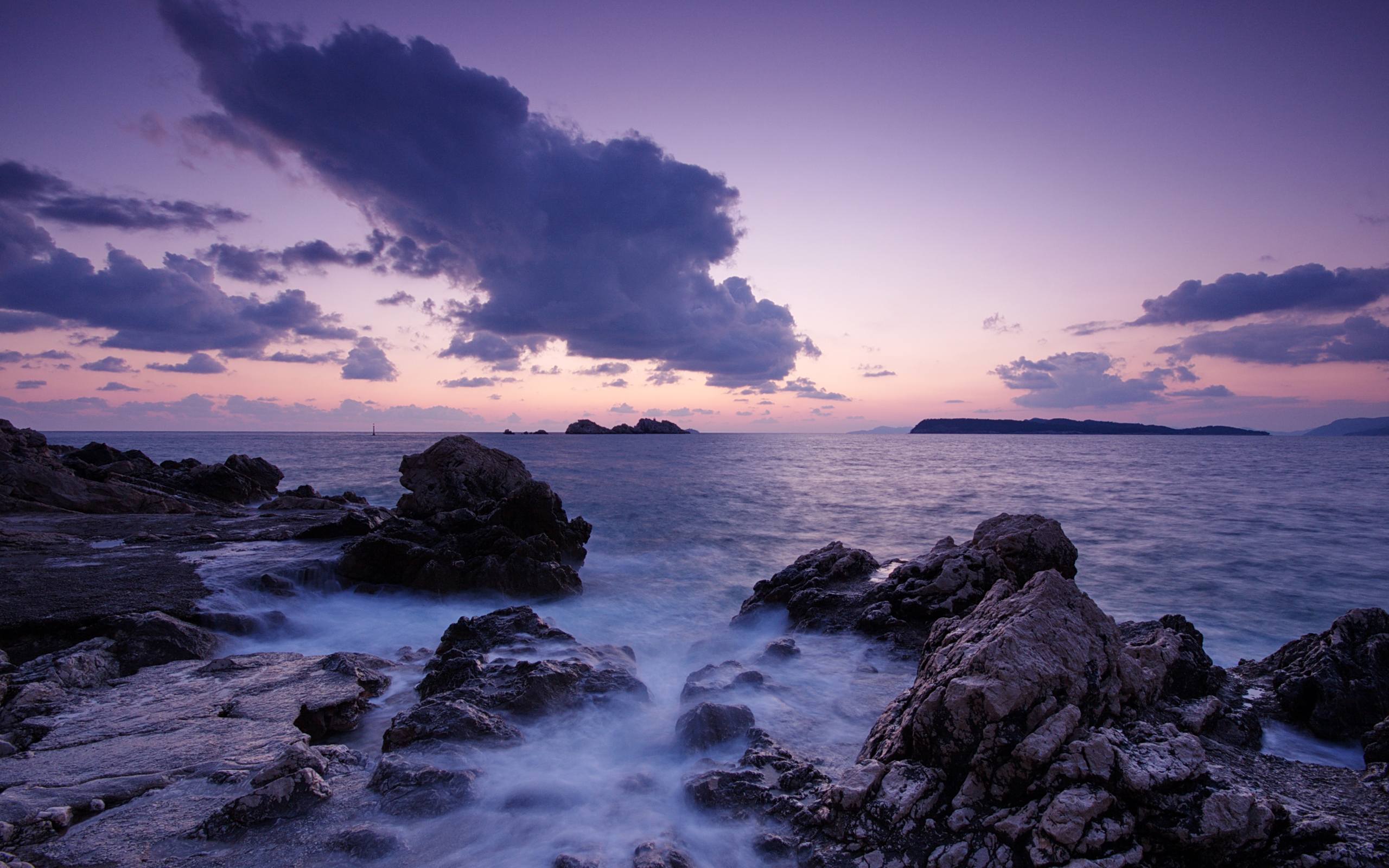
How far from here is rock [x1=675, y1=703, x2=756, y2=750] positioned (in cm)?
621

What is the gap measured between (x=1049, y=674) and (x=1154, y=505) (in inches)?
1070

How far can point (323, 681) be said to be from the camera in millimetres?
6898

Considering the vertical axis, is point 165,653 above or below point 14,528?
below

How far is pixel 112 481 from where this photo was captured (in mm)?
18516

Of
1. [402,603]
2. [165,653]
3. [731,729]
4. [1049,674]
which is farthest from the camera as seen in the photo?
[402,603]

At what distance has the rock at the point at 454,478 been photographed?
663 inches

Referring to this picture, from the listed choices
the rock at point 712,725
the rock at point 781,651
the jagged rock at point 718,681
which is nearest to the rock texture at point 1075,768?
the rock at point 712,725

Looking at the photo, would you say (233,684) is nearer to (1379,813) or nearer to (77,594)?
(77,594)

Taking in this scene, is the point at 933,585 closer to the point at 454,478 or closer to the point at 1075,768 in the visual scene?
the point at 1075,768

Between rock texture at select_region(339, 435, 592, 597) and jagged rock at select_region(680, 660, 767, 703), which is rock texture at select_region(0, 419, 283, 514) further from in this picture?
jagged rock at select_region(680, 660, 767, 703)

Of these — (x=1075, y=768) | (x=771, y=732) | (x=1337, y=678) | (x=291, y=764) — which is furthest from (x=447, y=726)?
(x=1337, y=678)

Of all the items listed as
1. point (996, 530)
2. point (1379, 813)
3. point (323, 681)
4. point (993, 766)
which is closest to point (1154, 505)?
point (996, 530)

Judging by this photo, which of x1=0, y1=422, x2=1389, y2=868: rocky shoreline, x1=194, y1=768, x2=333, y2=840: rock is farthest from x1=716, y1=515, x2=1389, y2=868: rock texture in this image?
x1=194, y1=768, x2=333, y2=840: rock

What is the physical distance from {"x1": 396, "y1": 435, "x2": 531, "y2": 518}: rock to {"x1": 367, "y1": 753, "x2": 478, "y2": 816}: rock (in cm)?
1140
